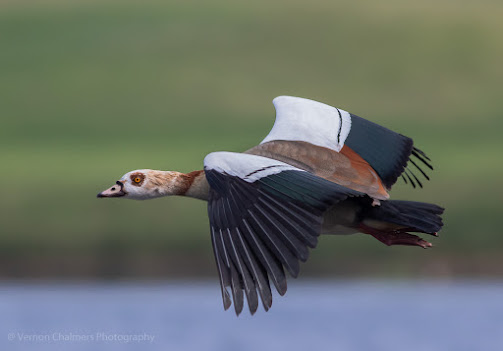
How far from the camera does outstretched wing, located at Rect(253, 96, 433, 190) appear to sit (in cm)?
750

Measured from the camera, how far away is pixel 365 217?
718 centimetres

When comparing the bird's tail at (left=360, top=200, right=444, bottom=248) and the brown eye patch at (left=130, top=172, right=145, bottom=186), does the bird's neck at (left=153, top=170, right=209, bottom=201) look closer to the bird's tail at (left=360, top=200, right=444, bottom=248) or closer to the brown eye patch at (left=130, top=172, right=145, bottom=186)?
the brown eye patch at (left=130, top=172, right=145, bottom=186)

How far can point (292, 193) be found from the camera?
6387mm

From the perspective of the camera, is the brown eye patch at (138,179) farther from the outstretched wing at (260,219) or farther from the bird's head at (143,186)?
the outstretched wing at (260,219)

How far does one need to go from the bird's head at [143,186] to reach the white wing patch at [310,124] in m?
0.69

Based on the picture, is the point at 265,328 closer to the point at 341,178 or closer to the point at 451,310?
the point at 451,310

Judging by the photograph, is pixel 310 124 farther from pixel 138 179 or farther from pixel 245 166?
pixel 245 166

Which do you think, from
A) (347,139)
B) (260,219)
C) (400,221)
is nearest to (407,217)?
(400,221)

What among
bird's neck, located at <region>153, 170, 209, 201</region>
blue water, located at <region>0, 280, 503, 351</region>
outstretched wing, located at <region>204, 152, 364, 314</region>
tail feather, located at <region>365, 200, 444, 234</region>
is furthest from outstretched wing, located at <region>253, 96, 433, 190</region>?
blue water, located at <region>0, 280, 503, 351</region>

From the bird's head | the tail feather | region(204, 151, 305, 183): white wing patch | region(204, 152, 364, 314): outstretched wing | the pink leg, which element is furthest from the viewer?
the bird's head

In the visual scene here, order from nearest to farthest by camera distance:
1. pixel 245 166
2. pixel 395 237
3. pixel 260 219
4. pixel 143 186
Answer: pixel 260 219
pixel 245 166
pixel 395 237
pixel 143 186

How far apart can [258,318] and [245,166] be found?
6.92m

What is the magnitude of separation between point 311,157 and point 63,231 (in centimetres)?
775

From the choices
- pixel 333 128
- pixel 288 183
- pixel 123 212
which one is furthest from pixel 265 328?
pixel 288 183
